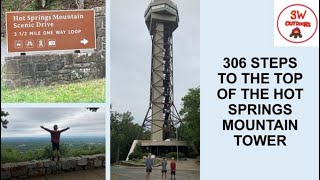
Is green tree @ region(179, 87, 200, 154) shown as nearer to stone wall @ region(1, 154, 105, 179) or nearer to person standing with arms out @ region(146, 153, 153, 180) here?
person standing with arms out @ region(146, 153, 153, 180)

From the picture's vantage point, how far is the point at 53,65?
450cm

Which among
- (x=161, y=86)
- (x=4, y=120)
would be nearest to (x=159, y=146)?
(x=161, y=86)

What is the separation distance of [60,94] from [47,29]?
0.56 metres

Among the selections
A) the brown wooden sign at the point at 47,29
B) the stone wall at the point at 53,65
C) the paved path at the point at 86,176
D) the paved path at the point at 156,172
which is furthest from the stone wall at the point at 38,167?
the brown wooden sign at the point at 47,29

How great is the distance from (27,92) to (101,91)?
2.06ft

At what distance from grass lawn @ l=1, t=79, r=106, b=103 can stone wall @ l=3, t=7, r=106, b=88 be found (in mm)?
47

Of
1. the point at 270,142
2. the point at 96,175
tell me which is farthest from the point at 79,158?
the point at 270,142

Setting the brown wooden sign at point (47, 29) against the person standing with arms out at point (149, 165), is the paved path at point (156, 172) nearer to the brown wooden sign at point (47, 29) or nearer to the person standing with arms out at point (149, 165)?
the person standing with arms out at point (149, 165)

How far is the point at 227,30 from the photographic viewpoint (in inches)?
170

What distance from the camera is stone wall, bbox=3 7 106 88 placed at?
445 cm

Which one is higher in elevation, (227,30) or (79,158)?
(227,30)

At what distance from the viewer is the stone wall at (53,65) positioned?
14.6 ft

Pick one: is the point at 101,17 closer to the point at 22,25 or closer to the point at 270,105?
the point at 22,25

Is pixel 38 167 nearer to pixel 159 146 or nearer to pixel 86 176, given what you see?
pixel 86 176
